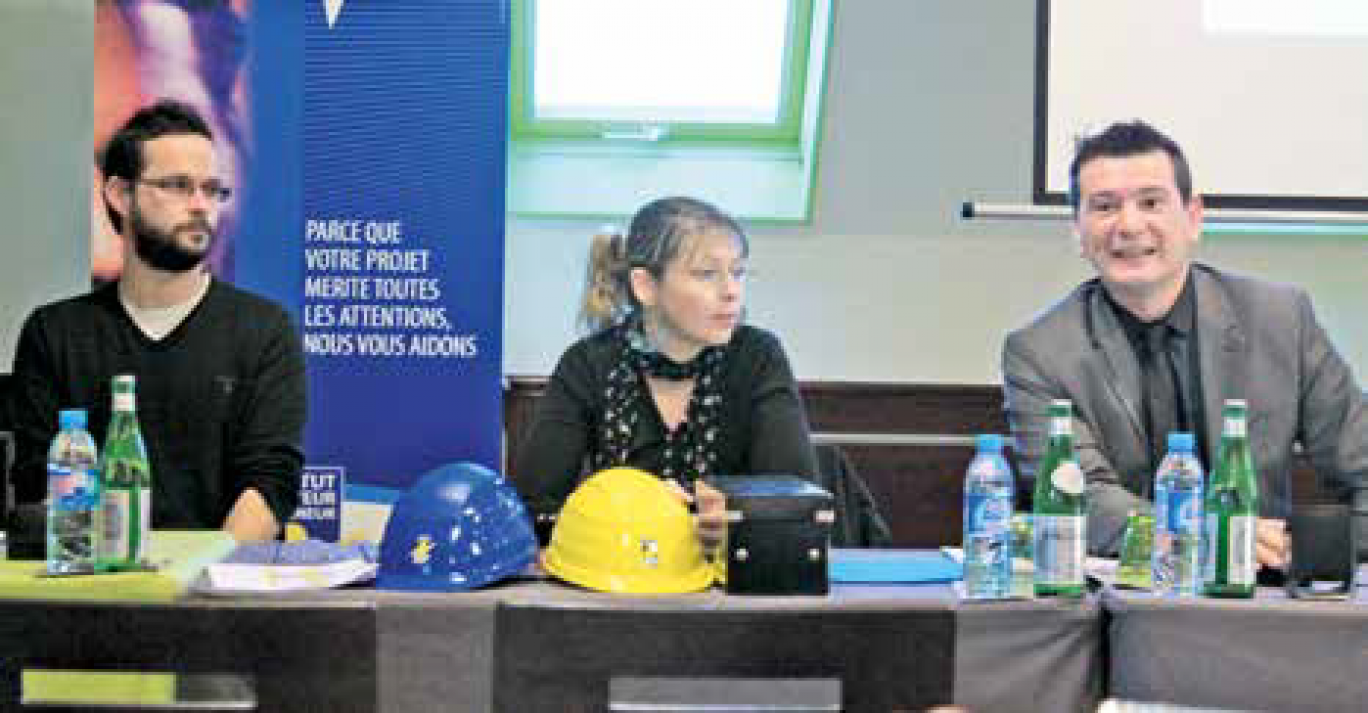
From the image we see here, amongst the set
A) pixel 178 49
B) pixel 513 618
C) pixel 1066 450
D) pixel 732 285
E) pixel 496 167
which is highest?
pixel 178 49

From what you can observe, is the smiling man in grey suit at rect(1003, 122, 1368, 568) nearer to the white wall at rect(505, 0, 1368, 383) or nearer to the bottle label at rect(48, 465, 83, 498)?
the bottle label at rect(48, 465, 83, 498)

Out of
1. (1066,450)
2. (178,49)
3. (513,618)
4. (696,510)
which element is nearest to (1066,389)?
(1066,450)

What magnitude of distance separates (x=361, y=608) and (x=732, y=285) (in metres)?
1.05

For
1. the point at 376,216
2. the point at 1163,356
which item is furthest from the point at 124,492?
the point at 376,216

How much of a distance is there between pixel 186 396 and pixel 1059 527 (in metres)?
1.68

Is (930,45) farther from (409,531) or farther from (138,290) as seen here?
(409,531)

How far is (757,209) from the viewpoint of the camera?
14.1 feet

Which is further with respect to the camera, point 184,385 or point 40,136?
point 40,136

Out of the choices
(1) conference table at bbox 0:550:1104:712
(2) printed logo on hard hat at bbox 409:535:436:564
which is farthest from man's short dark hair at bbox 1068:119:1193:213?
(2) printed logo on hard hat at bbox 409:535:436:564

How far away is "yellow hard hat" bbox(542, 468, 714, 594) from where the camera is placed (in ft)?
6.28

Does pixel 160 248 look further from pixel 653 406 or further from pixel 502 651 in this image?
pixel 502 651

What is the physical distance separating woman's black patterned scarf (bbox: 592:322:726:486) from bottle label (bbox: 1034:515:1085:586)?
2.77 feet

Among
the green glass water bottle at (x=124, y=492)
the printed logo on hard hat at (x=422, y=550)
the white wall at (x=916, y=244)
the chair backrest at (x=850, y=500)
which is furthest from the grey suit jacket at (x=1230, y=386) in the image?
the white wall at (x=916, y=244)

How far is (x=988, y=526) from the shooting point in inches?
76.5
